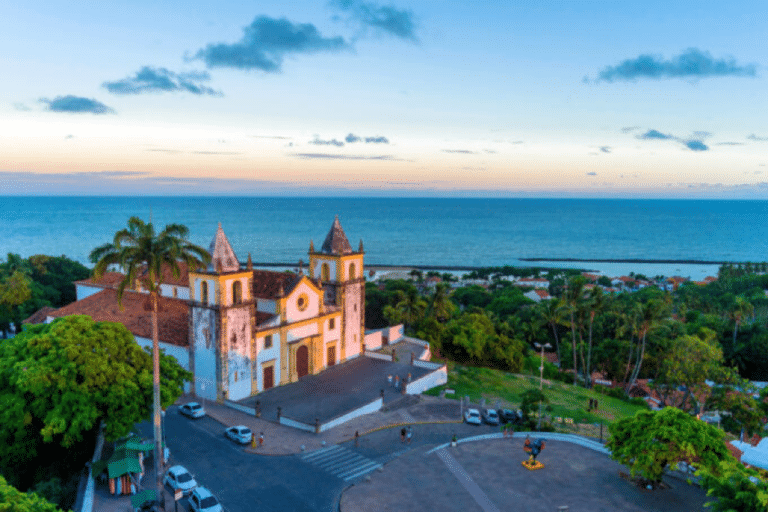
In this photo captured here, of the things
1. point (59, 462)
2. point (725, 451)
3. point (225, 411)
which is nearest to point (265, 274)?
point (225, 411)

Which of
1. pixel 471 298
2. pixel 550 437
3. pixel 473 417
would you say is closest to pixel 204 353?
pixel 473 417

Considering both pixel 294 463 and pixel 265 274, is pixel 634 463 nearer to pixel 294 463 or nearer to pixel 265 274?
pixel 294 463

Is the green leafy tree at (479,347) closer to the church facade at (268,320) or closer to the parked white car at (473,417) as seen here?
the church facade at (268,320)

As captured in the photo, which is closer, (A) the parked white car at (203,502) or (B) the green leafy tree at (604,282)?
(A) the parked white car at (203,502)

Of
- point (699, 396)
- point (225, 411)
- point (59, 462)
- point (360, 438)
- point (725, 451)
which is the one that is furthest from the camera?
point (699, 396)

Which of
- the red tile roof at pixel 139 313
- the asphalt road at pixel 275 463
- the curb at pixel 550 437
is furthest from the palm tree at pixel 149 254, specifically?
the red tile roof at pixel 139 313

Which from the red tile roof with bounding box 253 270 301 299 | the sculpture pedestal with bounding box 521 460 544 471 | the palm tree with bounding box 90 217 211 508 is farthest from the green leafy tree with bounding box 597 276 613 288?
the palm tree with bounding box 90 217 211 508
